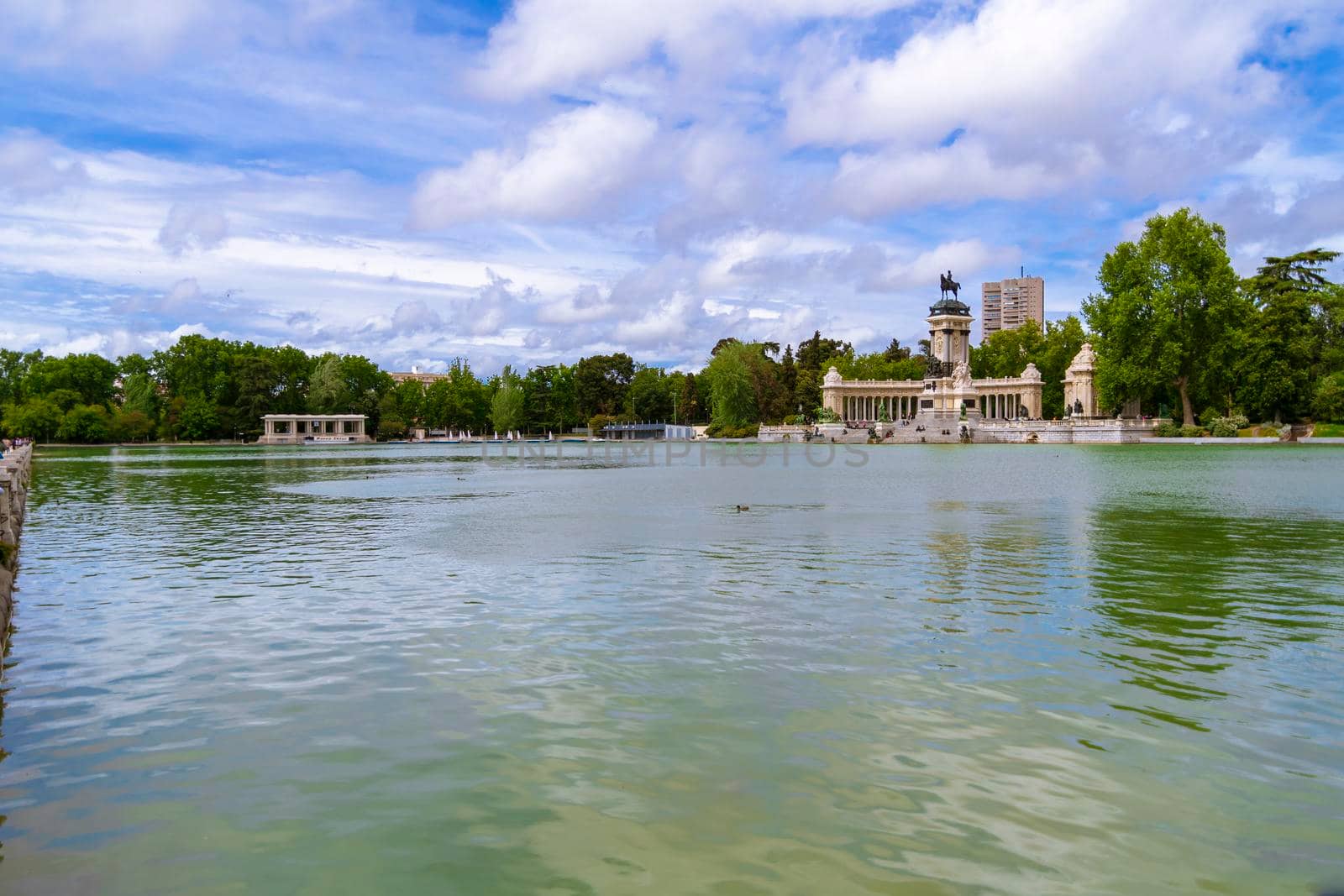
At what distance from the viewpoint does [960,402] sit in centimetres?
10281

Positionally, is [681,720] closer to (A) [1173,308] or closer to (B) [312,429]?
(A) [1173,308]

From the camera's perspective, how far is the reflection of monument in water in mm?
83125

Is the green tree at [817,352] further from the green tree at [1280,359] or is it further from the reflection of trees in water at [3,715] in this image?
the reflection of trees in water at [3,715]

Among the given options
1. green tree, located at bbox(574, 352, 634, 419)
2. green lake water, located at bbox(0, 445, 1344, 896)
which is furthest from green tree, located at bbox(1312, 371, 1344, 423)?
green tree, located at bbox(574, 352, 634, 419)

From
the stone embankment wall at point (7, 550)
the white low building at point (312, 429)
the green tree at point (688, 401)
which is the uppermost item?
the green tree at point (688, 401)

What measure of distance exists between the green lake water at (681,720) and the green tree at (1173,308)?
5962 cm

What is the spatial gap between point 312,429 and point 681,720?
385 feet

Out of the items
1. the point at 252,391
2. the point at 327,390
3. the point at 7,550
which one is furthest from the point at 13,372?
the point at 7,550

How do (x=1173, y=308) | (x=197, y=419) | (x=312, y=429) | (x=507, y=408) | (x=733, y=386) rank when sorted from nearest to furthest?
(x=1173, y=308) < (x=197, y=419) < (x=733, y=386) < (x=312, y=429) < (x=507, y=408)

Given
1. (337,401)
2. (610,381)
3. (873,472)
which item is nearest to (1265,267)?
(873,472)

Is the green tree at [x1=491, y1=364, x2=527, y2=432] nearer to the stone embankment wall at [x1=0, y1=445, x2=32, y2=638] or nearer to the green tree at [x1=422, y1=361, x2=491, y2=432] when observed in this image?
the green tree at [x1=422, y1=361, x2=491, y2=432]

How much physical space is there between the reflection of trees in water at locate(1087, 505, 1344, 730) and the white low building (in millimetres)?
101273

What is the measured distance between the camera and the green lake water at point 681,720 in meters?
4.84

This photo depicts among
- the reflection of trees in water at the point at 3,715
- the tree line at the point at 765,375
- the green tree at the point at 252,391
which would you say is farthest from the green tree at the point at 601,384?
the reflection of trees in water at the point at 3,715
